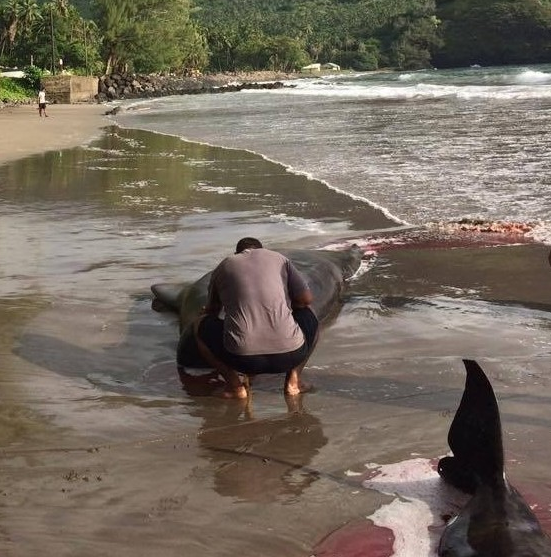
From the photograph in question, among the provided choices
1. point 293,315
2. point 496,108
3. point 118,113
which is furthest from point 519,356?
point 118,113

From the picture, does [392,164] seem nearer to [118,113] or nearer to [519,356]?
[519,356]

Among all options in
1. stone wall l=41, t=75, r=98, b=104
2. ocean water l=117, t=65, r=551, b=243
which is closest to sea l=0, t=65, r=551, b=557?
ocean water l=117, t=65, r=551, b=243

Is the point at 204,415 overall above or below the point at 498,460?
below

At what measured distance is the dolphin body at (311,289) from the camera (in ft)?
19.2

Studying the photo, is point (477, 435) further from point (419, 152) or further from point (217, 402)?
point (419, 152)

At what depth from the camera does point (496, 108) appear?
34531 mm

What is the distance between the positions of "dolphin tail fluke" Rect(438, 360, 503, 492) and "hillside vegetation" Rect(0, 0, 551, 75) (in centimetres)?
7537

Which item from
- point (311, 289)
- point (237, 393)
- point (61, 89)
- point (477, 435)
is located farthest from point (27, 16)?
point (477, 435)

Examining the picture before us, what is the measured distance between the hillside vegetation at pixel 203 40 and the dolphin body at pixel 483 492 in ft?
247

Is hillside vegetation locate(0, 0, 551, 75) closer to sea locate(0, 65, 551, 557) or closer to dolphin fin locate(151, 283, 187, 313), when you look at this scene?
sea locate(0, 65, 551, 557)

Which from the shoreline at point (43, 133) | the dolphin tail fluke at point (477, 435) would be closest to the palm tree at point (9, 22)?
the shoreline at point (43, 133)

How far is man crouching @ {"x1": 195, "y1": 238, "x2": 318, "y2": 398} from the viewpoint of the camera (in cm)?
511

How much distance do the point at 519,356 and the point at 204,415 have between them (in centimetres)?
213

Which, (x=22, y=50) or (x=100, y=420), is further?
(x=22, y=50)
